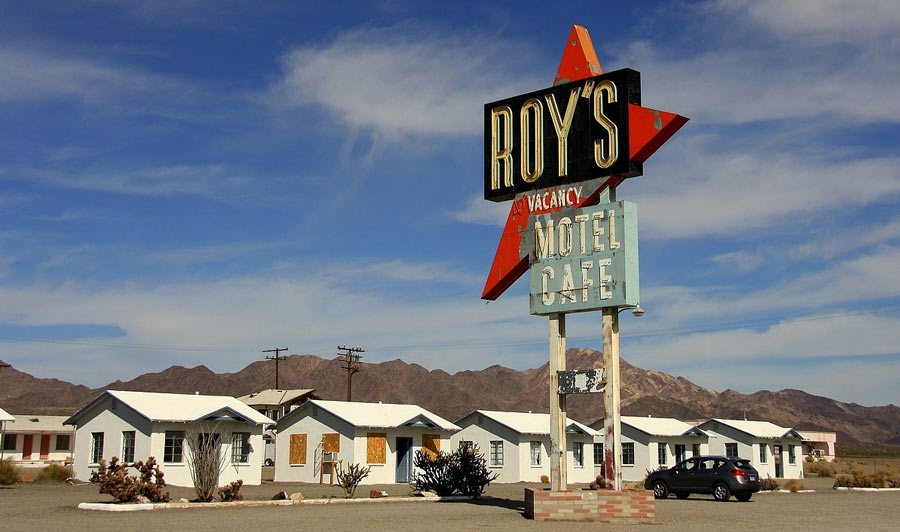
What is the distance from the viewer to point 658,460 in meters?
49.4

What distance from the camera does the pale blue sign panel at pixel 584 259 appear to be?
67.2 feet

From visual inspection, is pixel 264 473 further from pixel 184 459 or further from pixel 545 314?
pixel 545 314

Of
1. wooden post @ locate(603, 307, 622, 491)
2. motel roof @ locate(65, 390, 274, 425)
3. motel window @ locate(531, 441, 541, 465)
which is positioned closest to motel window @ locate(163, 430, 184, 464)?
motel roof @ locate(65, 390, 274, 425)

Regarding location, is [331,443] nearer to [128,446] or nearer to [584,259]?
[128,446]

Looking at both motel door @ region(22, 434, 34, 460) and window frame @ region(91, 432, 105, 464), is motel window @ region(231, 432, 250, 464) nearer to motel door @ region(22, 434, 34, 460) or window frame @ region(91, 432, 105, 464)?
window frame @ region(91, 432, 105, 464)

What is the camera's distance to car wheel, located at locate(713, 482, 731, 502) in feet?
95.6

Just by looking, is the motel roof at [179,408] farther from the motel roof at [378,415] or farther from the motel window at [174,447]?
the motel roof at [378,415]

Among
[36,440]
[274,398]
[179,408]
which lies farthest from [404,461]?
[274,398]

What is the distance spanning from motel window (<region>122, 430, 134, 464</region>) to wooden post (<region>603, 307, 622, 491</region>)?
2110cm

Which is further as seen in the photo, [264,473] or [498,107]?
[264,473]

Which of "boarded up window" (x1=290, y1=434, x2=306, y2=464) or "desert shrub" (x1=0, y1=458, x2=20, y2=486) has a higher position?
"boarded up window" (x1=290, y1=434, x2=306, y2=464)

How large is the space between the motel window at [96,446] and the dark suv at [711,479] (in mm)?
21016

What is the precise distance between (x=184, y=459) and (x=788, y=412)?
177605mm

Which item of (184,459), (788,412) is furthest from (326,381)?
(184,459)
